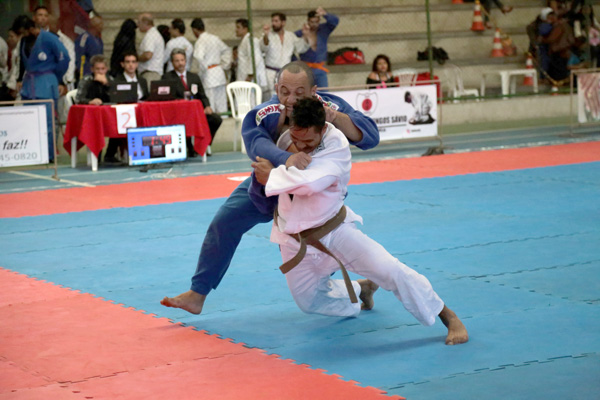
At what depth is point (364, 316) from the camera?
5328 millimetres

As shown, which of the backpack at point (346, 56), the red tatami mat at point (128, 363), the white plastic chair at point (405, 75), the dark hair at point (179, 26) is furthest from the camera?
the backpack at point (346, 56)

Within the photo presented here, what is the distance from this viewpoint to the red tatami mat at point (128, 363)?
160 inches

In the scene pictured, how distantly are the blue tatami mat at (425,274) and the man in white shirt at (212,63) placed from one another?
659cm

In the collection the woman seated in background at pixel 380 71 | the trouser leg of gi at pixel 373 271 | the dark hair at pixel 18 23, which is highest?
the dark hair at pixel 18 23

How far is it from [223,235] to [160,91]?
9001mm

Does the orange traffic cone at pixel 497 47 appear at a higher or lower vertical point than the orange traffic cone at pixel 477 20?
lower

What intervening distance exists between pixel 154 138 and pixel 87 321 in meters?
8.13

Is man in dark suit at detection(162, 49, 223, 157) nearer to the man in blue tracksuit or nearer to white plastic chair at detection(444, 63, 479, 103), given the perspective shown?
white plastic chair at detection(444, 63, 479, 103)

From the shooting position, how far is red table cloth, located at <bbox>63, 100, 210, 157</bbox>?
13.2m

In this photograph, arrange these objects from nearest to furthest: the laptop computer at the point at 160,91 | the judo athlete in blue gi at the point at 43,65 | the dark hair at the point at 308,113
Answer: the dark hair at the point at 308,113 < the laptop computer at the point at 160,91 < the judo athlete in blue gi at the point at 43,65

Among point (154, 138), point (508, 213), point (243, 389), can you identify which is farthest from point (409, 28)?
point (243, 389)

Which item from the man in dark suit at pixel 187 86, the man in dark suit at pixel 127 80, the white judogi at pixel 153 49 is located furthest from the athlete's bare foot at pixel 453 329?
the white judogi at pixel 153 49

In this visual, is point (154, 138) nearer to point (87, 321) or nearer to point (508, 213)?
point (508, 213)

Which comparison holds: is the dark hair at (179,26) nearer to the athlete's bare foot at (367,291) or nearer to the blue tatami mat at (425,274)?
the blue tatami mat at (425,274)
